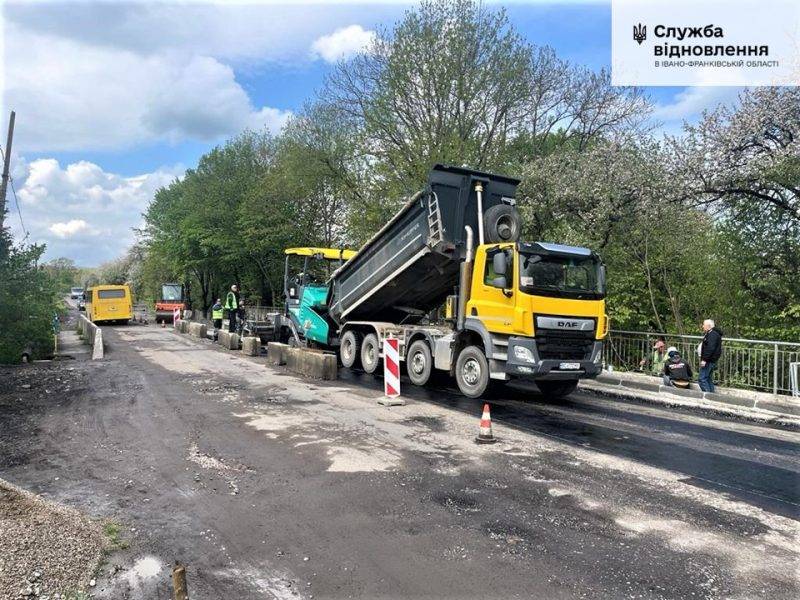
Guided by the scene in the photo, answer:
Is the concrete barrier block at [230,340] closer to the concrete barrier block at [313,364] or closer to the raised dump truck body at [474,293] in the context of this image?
the concrete barrier block at [313,364]

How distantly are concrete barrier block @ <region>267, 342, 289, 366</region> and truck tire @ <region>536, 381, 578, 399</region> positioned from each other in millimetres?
6322

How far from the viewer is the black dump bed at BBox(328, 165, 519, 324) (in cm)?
1036

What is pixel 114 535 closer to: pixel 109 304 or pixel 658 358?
pixel 658 358

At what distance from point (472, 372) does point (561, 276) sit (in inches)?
92.5

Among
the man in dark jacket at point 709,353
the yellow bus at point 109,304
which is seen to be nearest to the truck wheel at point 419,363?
the man in dark jacket at point 709,353

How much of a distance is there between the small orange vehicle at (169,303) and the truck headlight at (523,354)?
31.9 m

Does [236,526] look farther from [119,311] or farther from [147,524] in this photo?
[119,311]

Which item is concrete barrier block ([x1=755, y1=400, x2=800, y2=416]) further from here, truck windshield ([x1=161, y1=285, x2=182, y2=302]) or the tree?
truck windshield ([x1=161, y1=285, x2=182, y2=302])

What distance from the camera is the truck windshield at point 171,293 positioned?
40.1 metres

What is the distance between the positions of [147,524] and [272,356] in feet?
33.6

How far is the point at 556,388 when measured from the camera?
10672mm

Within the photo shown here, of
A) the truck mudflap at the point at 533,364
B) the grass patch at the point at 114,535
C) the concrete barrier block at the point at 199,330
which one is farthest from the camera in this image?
the concrete barrier block at the point at 199,330

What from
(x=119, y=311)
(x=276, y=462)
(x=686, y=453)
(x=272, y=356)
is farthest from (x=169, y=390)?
(x=119, y=311)

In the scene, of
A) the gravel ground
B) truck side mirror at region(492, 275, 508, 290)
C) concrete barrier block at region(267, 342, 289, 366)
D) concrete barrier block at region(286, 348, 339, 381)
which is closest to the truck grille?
truck side mirror at region(492, 275, 508, 290)
